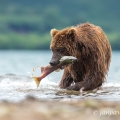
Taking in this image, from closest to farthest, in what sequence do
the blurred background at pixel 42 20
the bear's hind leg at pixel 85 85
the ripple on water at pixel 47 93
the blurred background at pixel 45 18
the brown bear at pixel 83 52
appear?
the ripple on water at pixel 47 93, the brown bear at pixel 83 52, the bear's hind leg at pixel 85 85, the blurred background at pixel 42 20, the blurred background at pixel 45 18

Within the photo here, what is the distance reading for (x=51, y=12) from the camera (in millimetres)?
117625

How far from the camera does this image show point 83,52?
38.0 ft

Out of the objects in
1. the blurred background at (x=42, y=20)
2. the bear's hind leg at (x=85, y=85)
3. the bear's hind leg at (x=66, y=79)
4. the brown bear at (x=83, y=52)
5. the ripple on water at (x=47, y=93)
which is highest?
the blurred background at (x=42, y=20)

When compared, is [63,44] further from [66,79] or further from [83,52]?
[66,79]

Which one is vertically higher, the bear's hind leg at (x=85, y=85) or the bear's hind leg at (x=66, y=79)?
the bear's hind leg at (x=66, y=79)

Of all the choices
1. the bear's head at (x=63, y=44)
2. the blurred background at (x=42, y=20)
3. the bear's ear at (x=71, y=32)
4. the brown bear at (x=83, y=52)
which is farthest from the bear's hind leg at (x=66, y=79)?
the blurred background at (x=42, y=20)

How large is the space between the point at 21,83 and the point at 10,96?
12.1ft

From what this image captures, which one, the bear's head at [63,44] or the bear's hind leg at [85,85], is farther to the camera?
the bear's hind leg at [85,85]

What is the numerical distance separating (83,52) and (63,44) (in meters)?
0.60

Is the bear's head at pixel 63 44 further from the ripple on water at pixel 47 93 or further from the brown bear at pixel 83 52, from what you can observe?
the ripple on water at pixel 47 93

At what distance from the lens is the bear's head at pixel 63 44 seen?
11172mm

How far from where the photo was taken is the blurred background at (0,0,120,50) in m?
93.9

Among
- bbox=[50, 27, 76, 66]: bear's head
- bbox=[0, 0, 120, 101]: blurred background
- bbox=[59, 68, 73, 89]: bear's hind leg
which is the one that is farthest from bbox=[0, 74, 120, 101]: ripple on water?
bbox=[0, 0, 120, 101]: blurred background

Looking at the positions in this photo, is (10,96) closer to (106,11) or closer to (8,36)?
(8,36)
